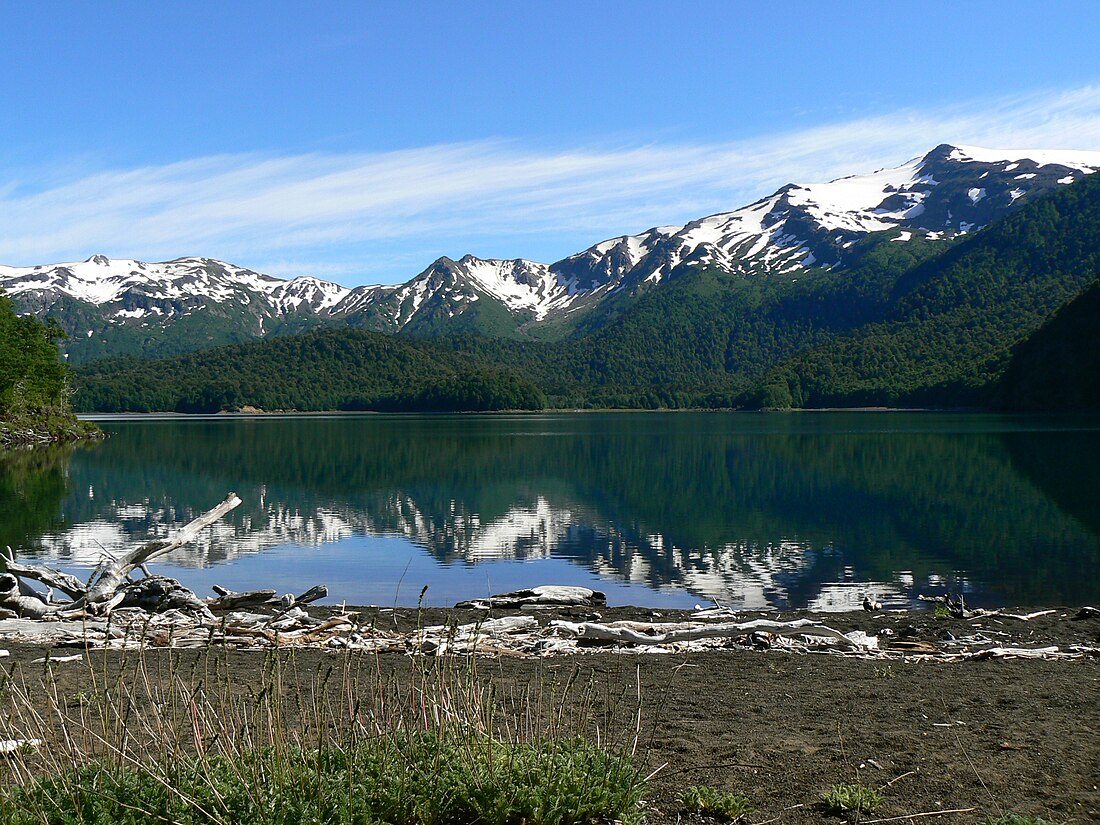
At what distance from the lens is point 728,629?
15.1 meters

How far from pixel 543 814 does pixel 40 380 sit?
98.8 metres

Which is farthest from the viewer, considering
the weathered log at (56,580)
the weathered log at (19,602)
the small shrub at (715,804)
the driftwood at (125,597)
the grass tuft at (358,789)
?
the weathered log at (56,580)

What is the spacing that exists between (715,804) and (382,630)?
9.74 meters

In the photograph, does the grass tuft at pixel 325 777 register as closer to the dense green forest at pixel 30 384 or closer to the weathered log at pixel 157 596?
the weathered log at pixel 157 596

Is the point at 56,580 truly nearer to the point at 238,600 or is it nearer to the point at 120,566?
the point at 120,566

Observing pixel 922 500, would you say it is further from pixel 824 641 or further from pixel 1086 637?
pixel 824 641

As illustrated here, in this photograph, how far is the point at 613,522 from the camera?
119ft

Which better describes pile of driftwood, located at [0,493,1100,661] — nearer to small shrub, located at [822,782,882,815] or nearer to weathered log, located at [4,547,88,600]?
weathered log, located at [4,547,88,600]

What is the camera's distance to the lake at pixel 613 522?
79.4 feet

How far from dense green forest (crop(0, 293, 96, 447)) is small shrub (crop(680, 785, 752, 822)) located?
85630 mm

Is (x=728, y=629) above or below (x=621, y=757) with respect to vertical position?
below

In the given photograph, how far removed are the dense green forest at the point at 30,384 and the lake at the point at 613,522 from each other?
764 inches

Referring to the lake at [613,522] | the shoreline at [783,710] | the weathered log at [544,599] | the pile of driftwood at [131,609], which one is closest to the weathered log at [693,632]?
the shoreline at [783,710]

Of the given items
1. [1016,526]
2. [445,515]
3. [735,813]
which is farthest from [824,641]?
[445,515]
